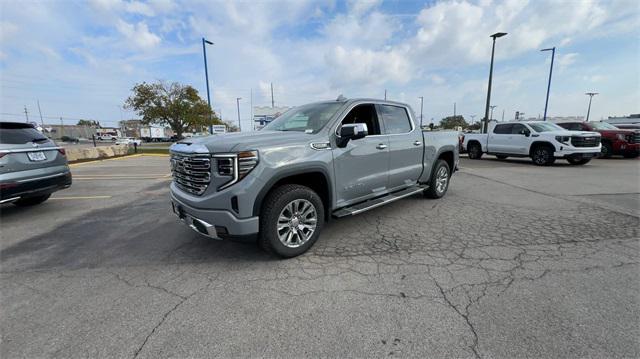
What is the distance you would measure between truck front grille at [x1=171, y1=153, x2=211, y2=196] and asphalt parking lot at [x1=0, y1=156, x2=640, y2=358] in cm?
87


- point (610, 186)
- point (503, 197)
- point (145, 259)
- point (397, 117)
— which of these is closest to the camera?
point (145, 259)

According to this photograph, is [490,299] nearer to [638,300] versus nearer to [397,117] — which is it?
[638,300]

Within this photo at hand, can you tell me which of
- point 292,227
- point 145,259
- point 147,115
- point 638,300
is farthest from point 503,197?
point 147,115

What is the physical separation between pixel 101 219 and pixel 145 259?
7.50 feet

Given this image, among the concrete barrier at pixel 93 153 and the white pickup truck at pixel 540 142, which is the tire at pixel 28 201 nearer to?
the concrete barrier at pixel 93 153

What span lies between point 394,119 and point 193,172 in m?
3.23

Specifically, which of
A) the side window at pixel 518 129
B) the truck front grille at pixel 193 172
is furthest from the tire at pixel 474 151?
the truck front grille at pixel 193 172

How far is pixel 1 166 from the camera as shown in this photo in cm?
431

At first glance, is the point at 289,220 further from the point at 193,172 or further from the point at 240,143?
the point at 193,172

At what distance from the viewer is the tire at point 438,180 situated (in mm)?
5770

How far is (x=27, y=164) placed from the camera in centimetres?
465

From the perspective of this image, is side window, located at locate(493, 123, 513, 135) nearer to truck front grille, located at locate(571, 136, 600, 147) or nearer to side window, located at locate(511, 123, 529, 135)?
side window, located at locate(511, 123, 529, 135)

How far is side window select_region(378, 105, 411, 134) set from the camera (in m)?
4.59

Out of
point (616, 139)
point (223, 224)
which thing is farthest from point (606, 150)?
point (223, 224)
